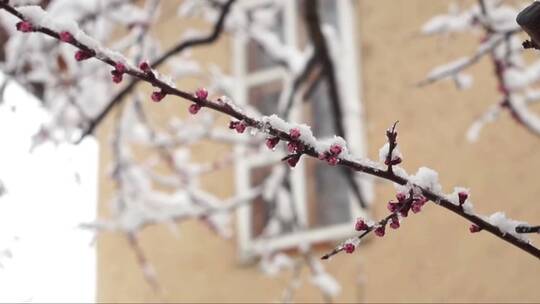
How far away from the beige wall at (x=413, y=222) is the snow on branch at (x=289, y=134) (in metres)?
2.56

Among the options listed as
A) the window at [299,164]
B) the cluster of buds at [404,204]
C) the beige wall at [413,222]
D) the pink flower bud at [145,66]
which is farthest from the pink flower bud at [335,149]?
the window at [299,164]

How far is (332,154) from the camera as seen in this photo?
1601 mm

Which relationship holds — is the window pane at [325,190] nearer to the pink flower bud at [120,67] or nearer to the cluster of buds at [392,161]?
the cluster of buds at [392,161]

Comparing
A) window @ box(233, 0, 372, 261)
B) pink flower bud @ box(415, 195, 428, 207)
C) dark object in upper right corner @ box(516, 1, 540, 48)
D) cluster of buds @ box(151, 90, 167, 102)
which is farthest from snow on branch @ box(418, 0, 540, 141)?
cluster of buds @ box(151, 90, 167, 102)

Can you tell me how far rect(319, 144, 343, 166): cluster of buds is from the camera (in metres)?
1.59

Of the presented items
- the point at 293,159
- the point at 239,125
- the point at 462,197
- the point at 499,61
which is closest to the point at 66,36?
the point at 239,125

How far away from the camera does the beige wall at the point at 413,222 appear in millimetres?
4590

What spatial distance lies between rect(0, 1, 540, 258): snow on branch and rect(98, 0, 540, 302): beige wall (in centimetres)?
256

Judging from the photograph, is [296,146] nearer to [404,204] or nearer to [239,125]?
[239,125]

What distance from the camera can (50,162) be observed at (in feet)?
15.0

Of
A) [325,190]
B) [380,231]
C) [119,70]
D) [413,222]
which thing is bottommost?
[380,231]

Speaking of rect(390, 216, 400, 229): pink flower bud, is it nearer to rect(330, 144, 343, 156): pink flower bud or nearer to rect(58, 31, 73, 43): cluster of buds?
rect(330, 144, 343, 156): pink flower bud

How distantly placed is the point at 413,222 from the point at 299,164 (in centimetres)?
78

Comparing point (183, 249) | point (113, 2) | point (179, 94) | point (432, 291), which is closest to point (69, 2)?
point (113, 2)
